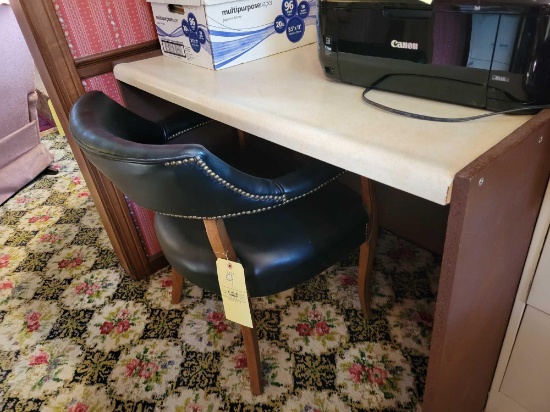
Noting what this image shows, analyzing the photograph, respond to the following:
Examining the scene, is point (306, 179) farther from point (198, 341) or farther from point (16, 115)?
point (16, 115)

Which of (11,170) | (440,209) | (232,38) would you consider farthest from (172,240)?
(11,170)

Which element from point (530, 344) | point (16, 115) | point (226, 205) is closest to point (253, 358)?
point (226, 205)

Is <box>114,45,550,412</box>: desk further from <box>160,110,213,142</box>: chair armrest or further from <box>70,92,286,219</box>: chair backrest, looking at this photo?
<box>160,110,213,142</box>: chair armrest

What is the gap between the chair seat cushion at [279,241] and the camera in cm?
89

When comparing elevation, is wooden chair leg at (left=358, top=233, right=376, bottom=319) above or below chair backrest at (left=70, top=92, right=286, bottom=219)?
below

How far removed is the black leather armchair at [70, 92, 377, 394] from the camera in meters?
0.66

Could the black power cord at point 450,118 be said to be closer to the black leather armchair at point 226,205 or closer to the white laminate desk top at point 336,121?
the white laminate desk top at point 336,121

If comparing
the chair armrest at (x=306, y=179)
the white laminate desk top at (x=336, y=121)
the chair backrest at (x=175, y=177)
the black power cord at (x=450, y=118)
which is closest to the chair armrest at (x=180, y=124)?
the white laminate desk top at (x=336, y=121)

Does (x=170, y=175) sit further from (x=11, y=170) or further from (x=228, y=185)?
(x=11, y=170)

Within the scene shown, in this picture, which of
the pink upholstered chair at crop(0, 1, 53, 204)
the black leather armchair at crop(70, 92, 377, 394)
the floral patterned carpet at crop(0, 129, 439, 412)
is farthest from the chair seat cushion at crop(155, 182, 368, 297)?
the pink upholstered chair at crop(0, 1, 53, 204)

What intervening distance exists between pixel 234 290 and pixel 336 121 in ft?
1.35

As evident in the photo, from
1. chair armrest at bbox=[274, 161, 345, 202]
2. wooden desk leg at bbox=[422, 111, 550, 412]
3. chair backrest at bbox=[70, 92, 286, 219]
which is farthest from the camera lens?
chair armrest at bbox=[274, 161, 345, 202]

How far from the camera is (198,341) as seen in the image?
49.6 inches

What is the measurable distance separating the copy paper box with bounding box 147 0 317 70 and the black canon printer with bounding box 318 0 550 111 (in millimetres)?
280
